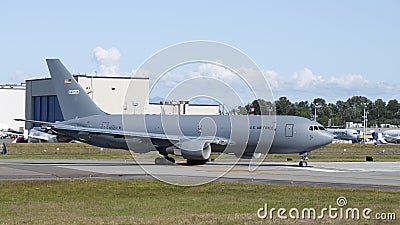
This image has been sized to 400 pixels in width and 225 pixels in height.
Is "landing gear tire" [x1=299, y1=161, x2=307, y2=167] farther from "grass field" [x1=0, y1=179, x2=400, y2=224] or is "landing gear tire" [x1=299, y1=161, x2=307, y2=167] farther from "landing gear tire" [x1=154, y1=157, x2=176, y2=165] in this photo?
"grass field" [x1=0, y1=179, x2=400, y2=224]

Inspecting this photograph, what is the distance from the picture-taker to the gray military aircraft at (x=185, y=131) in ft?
165

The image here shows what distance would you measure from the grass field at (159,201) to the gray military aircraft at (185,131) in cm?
1846

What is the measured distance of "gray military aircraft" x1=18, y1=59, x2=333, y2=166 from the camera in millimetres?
50250

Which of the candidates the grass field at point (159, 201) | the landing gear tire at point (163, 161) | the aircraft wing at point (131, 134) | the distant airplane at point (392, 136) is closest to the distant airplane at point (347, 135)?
the distant airplane at point (392, 136)

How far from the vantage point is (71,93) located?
56.9 metres

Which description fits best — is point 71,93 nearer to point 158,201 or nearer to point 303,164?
point 303,164

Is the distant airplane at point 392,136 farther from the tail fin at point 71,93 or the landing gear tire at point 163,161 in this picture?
the landing gear tire at point 163,161

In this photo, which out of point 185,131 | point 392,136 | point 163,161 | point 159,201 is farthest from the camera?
point 392,136

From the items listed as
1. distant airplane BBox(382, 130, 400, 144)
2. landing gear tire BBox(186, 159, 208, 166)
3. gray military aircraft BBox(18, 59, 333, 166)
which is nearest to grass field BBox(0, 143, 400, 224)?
landing gear tire BBox(186, 159, 208, 166)

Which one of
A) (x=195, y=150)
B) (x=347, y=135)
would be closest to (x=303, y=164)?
(x=195, y=150)

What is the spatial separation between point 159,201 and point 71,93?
34.0 m

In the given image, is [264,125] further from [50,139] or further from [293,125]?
[50,139]

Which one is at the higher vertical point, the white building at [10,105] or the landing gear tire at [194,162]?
the white building at [10,105]

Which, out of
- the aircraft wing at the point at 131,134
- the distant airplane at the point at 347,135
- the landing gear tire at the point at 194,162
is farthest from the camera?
the distant airplane at the point at 347,135
